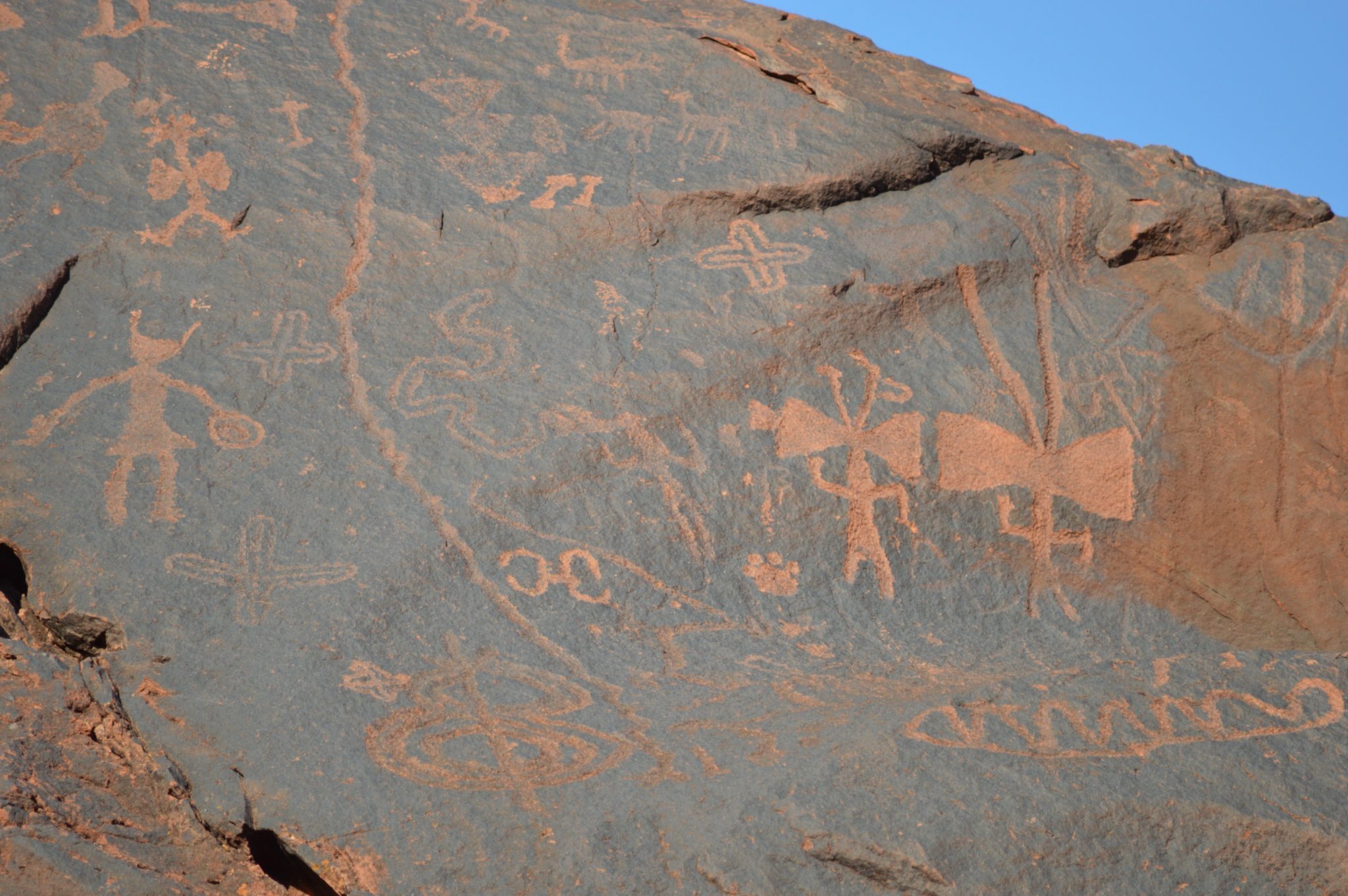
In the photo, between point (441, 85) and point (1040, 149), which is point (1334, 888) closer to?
point (1040, 149)

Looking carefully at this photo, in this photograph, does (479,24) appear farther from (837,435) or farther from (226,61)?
(837,435)

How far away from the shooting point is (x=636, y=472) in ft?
11.5

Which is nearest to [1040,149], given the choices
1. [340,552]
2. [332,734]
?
[340,552]

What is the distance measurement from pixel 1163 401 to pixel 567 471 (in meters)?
1.71

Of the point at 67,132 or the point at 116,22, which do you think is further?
the point at 116,22

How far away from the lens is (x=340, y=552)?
128 inches

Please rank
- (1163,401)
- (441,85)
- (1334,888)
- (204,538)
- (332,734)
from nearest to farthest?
(1334,888)
(332,734)
(204,538)
(1163,401)
(441,85)

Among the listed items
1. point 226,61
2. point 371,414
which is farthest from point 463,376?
point 226,61

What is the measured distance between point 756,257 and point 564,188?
2.07 ft

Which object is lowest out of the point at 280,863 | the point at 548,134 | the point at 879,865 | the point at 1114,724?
the point at 280,863

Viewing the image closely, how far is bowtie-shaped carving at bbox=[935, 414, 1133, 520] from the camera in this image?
362cm

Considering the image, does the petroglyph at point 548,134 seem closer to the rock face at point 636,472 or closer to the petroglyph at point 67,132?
the rock face at point 636,472

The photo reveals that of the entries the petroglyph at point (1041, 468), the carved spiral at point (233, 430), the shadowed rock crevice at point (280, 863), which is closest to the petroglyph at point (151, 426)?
the carved spiral at point (233, 430)

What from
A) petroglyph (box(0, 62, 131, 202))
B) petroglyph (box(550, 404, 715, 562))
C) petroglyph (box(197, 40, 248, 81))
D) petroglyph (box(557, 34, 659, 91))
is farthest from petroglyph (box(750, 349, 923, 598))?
petroglyph (box(0, 62, 131, 202))
